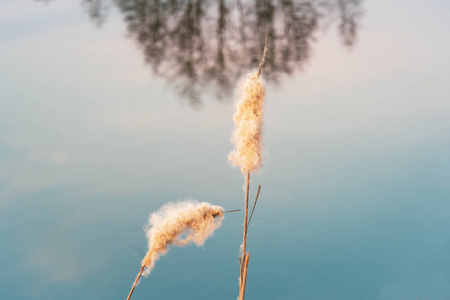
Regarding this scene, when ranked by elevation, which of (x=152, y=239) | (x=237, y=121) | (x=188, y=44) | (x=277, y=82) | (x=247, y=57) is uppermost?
(x=188, y=44)

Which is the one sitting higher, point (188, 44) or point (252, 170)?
point (188, 44)

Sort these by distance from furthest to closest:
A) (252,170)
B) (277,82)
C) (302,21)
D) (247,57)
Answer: (302,21), (247,57), (277,82), (252,170)

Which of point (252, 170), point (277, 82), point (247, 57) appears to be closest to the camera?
point (252, 170)

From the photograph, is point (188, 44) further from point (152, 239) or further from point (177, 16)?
point (152, 239)

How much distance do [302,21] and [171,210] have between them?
2.35 m

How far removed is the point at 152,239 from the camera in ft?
5.48

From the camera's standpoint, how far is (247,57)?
3.23 m

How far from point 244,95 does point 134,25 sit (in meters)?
2.07

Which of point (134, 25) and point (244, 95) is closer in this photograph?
point (244, 95)

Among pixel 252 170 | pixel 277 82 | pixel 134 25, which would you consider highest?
pixel 134 25

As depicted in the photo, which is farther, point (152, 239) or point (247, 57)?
point (247, 57)

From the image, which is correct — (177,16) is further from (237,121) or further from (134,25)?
(237,121)

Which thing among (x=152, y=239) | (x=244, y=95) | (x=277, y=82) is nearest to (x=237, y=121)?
(x=244, y=95)

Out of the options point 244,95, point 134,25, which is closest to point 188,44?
point 134,25
